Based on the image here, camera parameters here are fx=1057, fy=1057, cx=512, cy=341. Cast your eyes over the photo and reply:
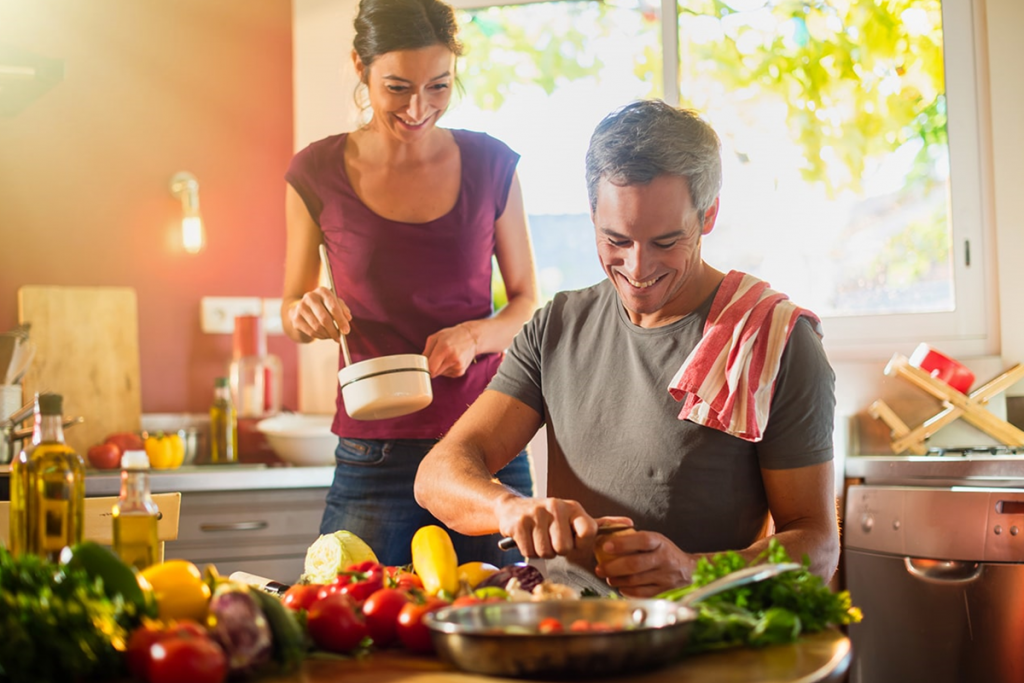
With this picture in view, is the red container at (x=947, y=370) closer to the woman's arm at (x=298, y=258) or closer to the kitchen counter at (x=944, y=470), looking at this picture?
the kitchen counter at (x=944, y=470)

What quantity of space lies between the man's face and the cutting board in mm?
1892

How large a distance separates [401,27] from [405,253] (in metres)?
0.45

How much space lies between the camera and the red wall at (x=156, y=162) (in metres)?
3.06

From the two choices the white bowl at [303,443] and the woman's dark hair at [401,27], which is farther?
the white bowl at [303,443]

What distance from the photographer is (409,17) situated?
2098 millimetres

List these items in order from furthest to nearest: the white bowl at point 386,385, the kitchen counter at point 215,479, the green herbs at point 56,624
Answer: the kitchen counter at point 215,479 → the white bowl at point 386,385 → the green herbs at point 56,624

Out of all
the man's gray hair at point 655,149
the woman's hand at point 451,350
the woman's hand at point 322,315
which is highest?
the man's gray hair at point 655,149

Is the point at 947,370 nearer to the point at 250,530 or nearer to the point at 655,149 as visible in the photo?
the point at 655,149

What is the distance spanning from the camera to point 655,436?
1540mm

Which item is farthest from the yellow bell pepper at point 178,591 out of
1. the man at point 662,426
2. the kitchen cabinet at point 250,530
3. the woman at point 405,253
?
the kitchen cabinet at point 250,530

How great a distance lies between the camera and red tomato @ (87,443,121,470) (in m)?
2.69

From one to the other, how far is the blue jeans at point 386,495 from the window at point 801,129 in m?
1.27

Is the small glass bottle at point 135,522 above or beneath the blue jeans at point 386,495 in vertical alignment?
above

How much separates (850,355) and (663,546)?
200 centimetres
